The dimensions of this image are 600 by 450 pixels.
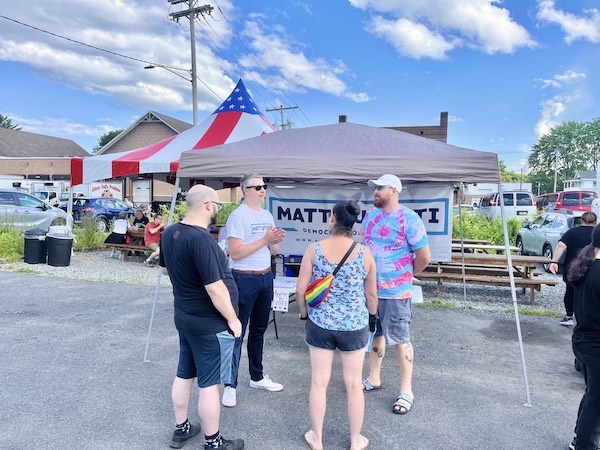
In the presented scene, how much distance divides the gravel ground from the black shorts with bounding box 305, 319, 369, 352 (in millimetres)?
4595

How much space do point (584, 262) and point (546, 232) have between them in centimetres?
902

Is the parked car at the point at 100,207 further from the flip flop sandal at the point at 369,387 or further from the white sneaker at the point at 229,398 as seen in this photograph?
the flip flop sandal at the point at 369,387

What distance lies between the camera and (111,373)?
3.93 m

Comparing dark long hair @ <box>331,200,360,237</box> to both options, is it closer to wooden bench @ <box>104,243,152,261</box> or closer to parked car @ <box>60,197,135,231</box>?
wooden bench @ <box>104,243,152,261</box>

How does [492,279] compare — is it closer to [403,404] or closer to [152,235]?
[403,404]

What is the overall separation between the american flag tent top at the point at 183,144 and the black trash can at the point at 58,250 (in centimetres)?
137

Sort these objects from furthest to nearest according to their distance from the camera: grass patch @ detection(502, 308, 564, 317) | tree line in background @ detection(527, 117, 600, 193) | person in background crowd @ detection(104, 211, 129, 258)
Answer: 1. tree line in background @ detection(527, 117, 600, 193)
2. person in background crowd @ detection(104, 211, 129, 258)
3. grass patch @ detection(502, 308, 564, 317)

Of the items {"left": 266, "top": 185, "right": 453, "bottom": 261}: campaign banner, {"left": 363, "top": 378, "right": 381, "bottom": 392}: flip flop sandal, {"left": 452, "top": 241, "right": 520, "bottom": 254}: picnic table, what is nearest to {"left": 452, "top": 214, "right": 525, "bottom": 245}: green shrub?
{"left": 452, "top": 241, "right": 520, "bottom": 254}: picnic table

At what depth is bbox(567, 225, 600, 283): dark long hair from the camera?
8.04 feet

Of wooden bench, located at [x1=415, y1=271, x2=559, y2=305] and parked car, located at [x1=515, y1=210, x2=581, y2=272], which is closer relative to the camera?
wooden bench, located at [x1=415, y1=271, x2=559, y2=305]

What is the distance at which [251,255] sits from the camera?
10.9ft

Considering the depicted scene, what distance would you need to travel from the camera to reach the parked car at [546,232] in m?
9.98

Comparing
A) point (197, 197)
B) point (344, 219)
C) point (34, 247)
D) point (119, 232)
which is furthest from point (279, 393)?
point (34, 247)

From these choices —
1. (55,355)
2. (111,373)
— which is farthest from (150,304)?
(111,373)
